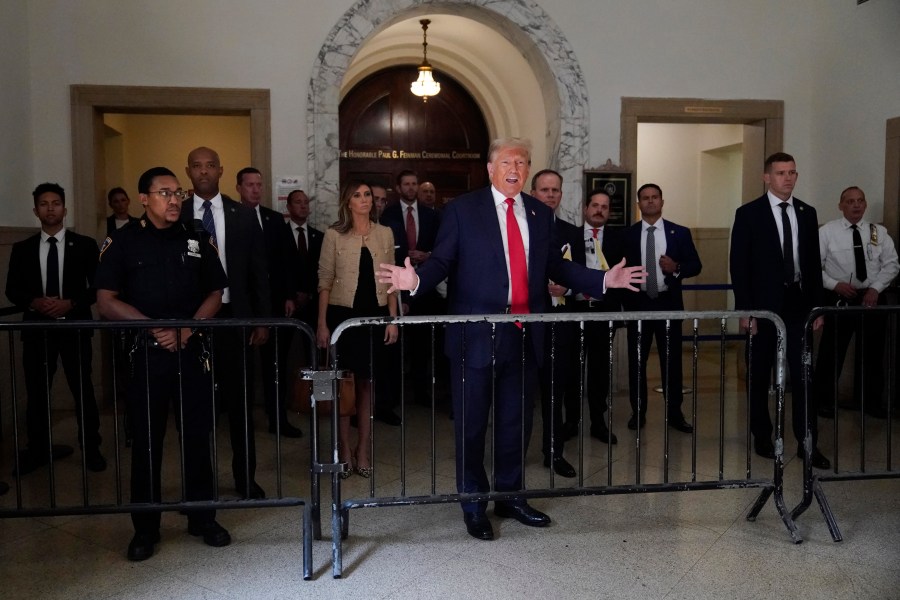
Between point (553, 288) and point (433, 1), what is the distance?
320 cm

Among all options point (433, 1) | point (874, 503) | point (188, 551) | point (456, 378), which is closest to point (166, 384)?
point (188, 551)

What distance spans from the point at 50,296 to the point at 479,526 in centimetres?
318

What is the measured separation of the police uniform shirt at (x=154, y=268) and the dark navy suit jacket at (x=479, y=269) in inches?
41.3

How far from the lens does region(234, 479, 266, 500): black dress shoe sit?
4.12m

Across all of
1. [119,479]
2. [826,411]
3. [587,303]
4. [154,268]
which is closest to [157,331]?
[154,268]

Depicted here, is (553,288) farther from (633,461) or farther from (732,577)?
(732,577)

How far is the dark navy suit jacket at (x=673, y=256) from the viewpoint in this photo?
5.72 meters

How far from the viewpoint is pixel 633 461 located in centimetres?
507

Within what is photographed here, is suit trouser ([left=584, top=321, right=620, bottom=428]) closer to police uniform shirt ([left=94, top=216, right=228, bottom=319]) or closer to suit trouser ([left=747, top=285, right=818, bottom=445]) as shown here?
suit trouser ([left=747, top=285, right=818, bottom=445])

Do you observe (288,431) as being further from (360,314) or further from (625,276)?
(625,276)

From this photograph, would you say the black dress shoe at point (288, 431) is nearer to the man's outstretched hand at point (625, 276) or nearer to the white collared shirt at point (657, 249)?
the white collared shirt at point (657, 249)

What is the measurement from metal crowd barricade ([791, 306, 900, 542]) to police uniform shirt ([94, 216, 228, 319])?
9.41 feet

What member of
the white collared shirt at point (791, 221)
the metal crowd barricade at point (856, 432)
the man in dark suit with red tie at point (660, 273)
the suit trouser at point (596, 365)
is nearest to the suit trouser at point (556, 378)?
the suit trouser at point (596, 365)

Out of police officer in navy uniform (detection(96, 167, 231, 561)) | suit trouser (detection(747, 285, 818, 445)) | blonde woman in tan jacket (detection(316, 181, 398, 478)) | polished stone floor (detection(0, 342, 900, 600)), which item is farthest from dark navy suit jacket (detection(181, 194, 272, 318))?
suit trouser (detection(747, 285, 818, 445))
